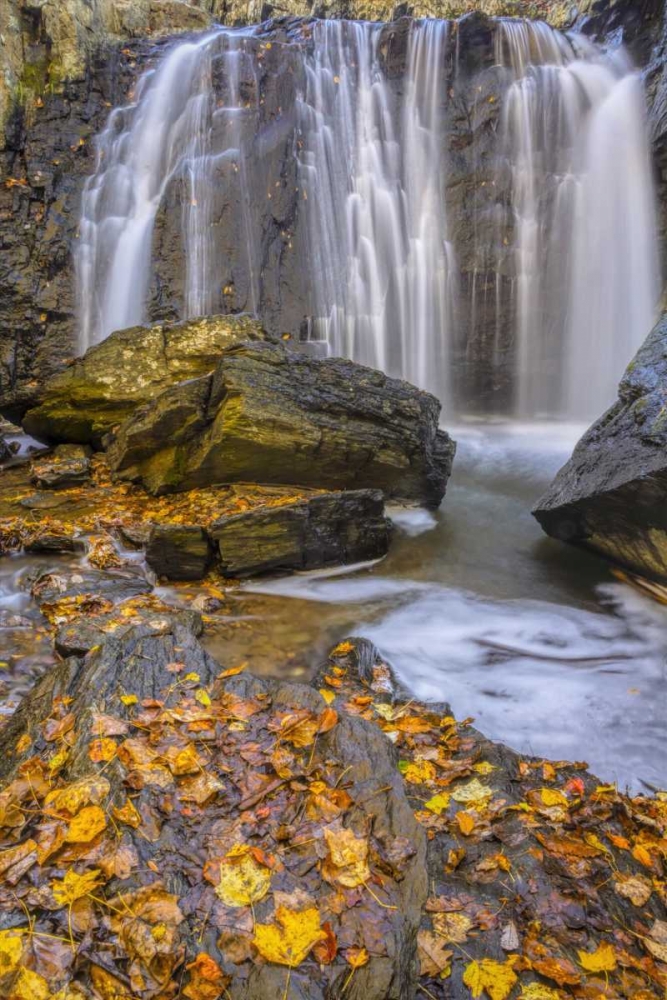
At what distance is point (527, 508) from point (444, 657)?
434 centimetres

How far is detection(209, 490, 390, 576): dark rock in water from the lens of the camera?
556 centimetres

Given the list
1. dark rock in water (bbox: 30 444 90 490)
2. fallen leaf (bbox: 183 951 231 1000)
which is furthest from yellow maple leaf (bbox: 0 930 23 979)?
dark rock in water (bbox: 30 444 90 490)

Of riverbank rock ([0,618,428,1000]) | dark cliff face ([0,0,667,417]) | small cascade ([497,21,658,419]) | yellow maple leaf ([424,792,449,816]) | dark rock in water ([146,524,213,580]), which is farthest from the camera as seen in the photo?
small cascade ([497,21,658,419])

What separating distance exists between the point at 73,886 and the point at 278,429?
17.4ft

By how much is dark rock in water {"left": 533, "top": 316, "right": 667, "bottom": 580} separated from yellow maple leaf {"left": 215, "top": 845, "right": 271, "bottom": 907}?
4509 mm

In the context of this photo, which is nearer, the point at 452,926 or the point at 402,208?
the point at 452,926

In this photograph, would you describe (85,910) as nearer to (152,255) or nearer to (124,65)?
(152,255)

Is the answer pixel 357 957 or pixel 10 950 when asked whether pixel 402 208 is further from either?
pixel 10 950

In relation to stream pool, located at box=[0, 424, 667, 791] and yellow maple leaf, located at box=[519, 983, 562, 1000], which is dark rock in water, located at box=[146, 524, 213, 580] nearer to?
stream pool, located at box=[0, 424, 667, 791]

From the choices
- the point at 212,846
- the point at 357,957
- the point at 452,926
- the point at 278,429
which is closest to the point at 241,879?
the point at 212,846

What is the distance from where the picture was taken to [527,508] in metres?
8.42

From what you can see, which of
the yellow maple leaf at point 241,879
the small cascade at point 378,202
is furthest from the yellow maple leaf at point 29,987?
the small cascade at point 378,202

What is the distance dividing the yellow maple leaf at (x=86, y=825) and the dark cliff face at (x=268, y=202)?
10995 millimetres

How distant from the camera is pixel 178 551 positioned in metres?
5.45
